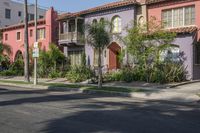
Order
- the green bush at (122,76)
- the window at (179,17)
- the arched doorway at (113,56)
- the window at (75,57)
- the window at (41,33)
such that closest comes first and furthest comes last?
the green bush at (122,76) → the window at (179,17) → the arched doorway at (113,56) → the window at (75,57) → the window at (41,33)

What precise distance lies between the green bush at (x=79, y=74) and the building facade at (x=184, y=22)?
7075 mm

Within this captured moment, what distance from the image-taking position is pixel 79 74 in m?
32.9

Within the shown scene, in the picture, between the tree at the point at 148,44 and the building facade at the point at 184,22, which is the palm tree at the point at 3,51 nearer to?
the building facade at the point at 184,22

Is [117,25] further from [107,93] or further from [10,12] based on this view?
[10,12]

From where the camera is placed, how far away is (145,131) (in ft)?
32.4

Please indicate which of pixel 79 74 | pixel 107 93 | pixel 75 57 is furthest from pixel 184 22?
pixel 75 57

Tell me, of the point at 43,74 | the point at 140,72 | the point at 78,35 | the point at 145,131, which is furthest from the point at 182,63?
the point at 145,131

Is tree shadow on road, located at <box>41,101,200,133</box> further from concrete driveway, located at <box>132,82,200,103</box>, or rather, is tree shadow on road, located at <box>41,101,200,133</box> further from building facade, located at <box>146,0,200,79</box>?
building facade, located at <box>146,0,200,79</box>

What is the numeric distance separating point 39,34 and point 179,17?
881 inches

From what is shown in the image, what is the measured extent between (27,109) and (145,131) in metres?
5.85

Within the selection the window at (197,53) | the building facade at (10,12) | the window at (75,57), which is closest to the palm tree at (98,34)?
the window at (197,53)

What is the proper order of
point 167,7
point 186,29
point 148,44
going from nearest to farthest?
point 148,44 → point 186,29 → point 167,7

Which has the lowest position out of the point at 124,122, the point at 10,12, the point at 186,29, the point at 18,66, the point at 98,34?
the point at 124,122

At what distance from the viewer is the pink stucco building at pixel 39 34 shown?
4659cm
